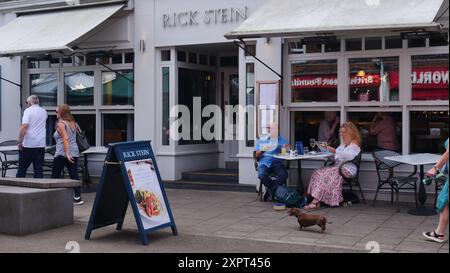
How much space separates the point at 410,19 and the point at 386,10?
649mm

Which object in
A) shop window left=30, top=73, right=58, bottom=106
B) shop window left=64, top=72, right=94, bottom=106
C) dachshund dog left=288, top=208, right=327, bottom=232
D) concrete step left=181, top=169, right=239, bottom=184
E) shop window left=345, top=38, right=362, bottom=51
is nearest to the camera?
dachshund dog left=288, top=208, right=327, bottom=232

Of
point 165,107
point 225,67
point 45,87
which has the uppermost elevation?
point 225,67

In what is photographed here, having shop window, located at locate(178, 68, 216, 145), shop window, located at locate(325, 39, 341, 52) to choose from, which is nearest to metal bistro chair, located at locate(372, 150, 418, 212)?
shop window, located at locate(325, 39, 341, 52)

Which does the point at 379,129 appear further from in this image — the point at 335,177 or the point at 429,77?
the point at 335,177

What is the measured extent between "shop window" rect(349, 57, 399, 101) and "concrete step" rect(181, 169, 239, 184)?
9.84 ft

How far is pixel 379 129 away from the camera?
10.8m

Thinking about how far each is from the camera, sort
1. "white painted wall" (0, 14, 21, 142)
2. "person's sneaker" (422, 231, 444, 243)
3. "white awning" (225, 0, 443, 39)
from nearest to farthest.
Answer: "person's sneaker" (422, 231, 444, 243) → "white awning" (225, 0, 443, 39) → "white painted wall" (0, 14, 21, 142)

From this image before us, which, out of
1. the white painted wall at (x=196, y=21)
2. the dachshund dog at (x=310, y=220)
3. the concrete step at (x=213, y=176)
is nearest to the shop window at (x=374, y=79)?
the white painted wall at (x=196, y=21)

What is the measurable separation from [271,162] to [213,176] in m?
2.44

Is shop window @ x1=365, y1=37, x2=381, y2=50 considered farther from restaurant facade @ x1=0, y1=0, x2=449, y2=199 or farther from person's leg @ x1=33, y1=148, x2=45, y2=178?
person's leg @ x1=33, y1=148, x2=45, y2=178

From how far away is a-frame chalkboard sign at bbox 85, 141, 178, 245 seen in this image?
733cm

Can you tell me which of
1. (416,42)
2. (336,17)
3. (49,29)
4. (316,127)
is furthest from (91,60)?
(416,42)
